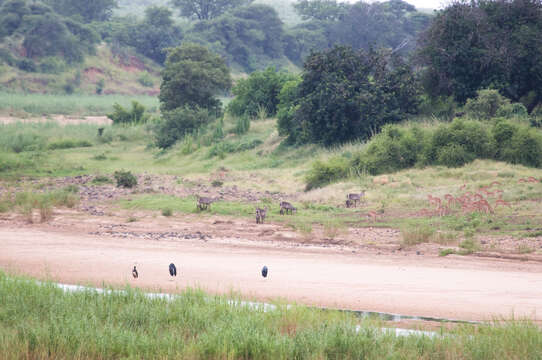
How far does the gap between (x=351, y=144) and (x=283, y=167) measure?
3.30 meters

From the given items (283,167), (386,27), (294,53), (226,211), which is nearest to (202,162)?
(283,167)

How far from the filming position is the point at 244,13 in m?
85.0

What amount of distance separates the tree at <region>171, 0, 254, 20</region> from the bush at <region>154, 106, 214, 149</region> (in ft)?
202

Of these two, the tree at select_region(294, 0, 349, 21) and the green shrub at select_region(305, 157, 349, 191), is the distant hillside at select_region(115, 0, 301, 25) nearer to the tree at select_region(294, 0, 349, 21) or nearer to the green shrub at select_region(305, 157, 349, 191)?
the tree at select_region(294, 0, 349, 21)

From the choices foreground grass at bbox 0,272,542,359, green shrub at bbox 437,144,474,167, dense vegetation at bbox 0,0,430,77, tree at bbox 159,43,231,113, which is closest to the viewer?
foreground grass at bbox 0,272,542,359

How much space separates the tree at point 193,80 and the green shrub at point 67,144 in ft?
18.2

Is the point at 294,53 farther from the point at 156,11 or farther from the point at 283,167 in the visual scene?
the point at 283,167

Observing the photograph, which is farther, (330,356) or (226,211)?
(226,211)

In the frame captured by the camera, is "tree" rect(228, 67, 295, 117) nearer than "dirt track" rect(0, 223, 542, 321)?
No

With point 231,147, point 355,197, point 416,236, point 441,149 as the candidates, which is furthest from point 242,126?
point 416,236

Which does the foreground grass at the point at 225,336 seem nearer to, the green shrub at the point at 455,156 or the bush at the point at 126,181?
the green shrub at the point at 455,156

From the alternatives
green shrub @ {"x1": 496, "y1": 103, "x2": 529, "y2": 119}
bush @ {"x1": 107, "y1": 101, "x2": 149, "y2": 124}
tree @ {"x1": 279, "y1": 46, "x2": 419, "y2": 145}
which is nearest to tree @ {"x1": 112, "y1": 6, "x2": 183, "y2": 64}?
bush @ {"x1": 107, "y1": 101, "x2": 149, "y2": 124}

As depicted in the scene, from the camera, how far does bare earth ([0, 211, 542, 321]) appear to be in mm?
8703

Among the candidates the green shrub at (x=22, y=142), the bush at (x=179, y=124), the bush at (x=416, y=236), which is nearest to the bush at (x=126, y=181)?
the bush at (x=416, y=236)
